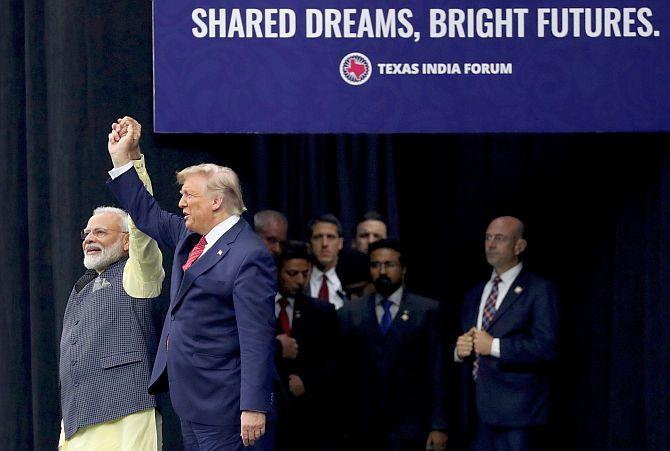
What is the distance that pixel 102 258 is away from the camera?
5.06 metres

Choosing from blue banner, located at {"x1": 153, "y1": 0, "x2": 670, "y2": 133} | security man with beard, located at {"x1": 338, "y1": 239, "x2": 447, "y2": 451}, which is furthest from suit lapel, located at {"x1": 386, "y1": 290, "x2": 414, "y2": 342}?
blue banner, located at {"x1": 153, "y1": 0, "x2": 670, "y2": 133}

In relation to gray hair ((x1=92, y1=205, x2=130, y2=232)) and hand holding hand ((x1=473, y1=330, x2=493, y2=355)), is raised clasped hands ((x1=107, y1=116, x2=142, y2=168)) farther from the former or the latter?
hand holding hand ((x1=473, y1=330, x2=493, y2=355))

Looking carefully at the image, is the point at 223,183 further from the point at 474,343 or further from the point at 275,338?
the point at 474,343

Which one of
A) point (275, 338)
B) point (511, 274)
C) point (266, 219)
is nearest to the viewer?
point (275, 338)

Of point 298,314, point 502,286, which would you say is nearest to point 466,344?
point 502,286

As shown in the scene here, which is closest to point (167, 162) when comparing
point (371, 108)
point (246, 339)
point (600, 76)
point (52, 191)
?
point (52, 191)

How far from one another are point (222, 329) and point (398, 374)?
188 centimetres

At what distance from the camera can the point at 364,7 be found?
5.50 m

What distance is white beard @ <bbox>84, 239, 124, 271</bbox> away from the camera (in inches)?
199

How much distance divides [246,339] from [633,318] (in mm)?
2062

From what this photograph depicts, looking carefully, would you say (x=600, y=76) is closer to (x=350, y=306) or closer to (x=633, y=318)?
(x=633, y=318)

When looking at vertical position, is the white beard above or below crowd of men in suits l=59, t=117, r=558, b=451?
→ above

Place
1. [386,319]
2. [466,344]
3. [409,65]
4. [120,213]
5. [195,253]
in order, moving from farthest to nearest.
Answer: [386,319], [466,344], [409,65], [120,213], [195,253]

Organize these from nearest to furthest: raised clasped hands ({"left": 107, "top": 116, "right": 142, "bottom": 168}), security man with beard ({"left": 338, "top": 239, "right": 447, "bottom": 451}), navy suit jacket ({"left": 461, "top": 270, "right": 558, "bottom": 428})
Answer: raised clasped hands ({"left": 107, "top": 116, "right": 142, "bottom": 168}) < navy suit jacket ({"left": 461, "top": 270, "right": 558, "bottom": 428}) < security man with beard ({"left": 338, "top": 239, "right": 447, "bottom": 451})
